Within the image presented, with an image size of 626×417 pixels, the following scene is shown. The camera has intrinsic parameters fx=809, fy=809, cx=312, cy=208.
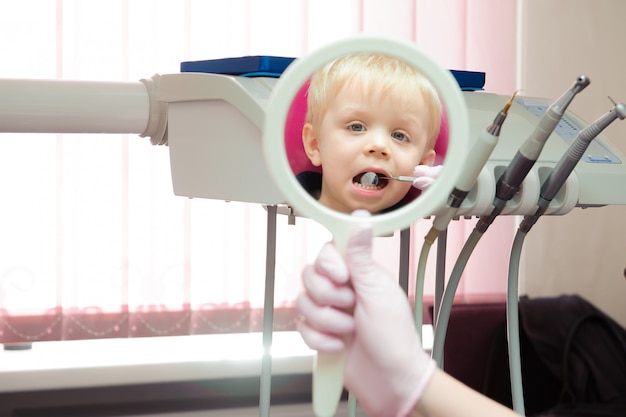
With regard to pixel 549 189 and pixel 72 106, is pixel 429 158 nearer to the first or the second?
pixel 549 189

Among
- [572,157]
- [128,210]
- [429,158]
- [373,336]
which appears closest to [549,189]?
[572,157]

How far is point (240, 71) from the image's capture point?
0.90 m

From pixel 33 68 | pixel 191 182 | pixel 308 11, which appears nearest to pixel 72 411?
pixel 33 68

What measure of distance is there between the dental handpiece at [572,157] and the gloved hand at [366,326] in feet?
1.07

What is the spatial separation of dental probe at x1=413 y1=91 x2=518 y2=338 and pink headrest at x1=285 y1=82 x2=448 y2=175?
0.42 feet

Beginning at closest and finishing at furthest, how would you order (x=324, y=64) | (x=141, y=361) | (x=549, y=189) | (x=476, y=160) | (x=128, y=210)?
1. (x=324, y=64)
2. (x=476, y=160)
3. (x=549, y=189)
4. (x=141, y=361)
5. (x=128, y=210)

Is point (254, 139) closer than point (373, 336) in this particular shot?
No

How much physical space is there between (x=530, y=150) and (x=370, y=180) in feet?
0.70

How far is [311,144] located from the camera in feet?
2.06

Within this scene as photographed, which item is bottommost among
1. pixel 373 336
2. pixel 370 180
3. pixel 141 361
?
pixel 141 361

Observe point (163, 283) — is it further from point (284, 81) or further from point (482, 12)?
point (284, 81)

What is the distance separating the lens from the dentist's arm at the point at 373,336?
0.48 m

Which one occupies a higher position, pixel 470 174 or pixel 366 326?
pixel 470 174

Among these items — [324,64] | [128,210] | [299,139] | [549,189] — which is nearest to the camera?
[324,64]
